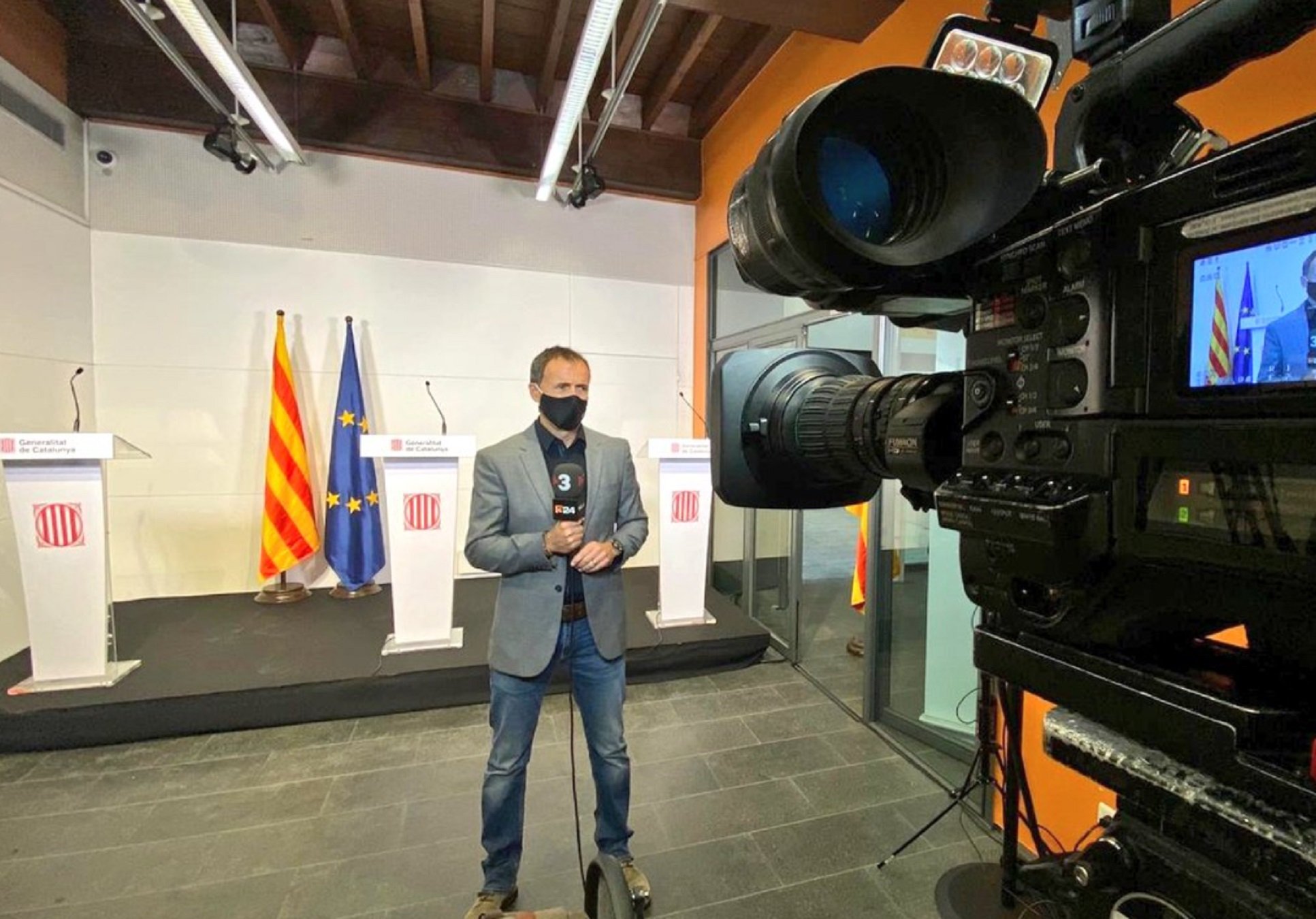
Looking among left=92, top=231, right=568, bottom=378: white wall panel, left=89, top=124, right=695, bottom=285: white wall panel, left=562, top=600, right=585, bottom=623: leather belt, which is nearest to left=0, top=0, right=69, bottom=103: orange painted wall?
left=89, top=124, right=695, bottom=285: white wall panel

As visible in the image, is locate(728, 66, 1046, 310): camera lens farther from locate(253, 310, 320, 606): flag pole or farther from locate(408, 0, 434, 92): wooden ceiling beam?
locate(253, 310, 320, 606): flag pole

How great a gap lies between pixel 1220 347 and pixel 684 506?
117 inches

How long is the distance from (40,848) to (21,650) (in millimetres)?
1696

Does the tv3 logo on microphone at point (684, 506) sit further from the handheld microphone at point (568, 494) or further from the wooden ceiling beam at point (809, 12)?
the wooden ceiling beam at point (809, 12)

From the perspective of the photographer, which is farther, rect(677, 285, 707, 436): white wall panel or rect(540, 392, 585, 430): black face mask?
rect(677, 285, 707, 436): white wall panel

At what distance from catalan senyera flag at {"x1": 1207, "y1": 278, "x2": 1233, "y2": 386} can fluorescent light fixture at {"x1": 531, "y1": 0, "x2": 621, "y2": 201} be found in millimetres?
2429

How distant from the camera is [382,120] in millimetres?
3908

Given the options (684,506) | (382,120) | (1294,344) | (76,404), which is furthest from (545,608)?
(382,120)

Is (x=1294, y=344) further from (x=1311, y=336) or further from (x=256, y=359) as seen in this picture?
(x=256, y=359)

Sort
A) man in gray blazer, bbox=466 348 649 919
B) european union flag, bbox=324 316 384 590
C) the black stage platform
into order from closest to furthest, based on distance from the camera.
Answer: man in gray blazer, bbox=466 348 649 919
the black stage platform
european union flag, bbox=324 316 384 590

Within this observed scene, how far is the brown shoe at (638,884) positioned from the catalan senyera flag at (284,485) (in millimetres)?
3091

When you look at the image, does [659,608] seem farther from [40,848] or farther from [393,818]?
[40,848]

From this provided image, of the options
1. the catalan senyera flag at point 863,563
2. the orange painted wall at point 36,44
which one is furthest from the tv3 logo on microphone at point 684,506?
the orange painted wall at point 36,44

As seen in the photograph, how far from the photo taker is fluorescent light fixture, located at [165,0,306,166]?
2221mm
